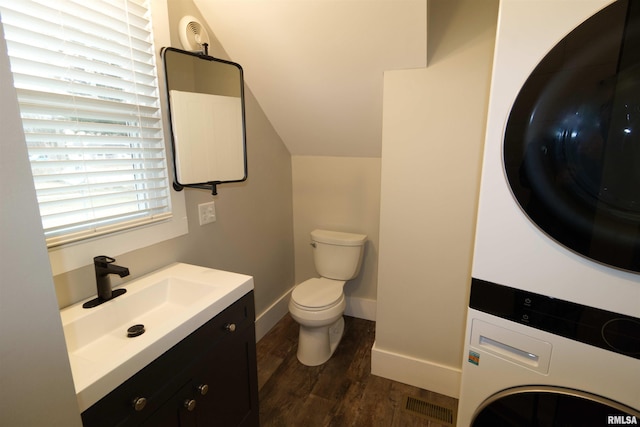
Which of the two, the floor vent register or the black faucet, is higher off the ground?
the black faucet

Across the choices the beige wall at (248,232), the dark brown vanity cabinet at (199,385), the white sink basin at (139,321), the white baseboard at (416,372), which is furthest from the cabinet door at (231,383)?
the white baseboard at (416,372)

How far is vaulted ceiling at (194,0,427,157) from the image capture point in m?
1.38

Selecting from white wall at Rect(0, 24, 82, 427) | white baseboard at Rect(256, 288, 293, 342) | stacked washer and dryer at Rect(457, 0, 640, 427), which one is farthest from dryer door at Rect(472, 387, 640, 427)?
white baseboard at Rect(256, 288, 293, 342)

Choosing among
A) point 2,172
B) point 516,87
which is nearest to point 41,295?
point 2,172

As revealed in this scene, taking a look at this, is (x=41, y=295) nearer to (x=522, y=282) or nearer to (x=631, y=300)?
(x=522, y=282)

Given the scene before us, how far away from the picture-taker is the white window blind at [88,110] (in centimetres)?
96

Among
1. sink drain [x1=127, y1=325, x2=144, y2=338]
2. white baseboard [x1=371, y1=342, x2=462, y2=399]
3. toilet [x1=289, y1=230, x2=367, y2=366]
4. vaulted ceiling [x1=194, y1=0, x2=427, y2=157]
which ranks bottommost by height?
white baseboard [x1=371, y1=342, x2=462, y2=399]

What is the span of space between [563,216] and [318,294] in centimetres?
154

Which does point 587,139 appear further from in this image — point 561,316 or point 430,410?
point 430,410

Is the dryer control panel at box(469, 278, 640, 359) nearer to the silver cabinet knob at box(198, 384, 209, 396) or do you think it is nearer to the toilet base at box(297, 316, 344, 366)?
the silver cabinet knob at box(198, 384, 209, 396)

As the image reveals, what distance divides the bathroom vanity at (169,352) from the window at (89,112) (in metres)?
0.25

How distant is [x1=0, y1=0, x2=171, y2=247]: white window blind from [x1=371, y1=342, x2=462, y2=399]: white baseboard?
5.05 ft

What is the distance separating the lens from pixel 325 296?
6.65ft

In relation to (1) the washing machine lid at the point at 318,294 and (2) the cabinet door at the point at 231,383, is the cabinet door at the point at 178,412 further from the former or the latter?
(1) the washing machine lid at the point at 318,294
